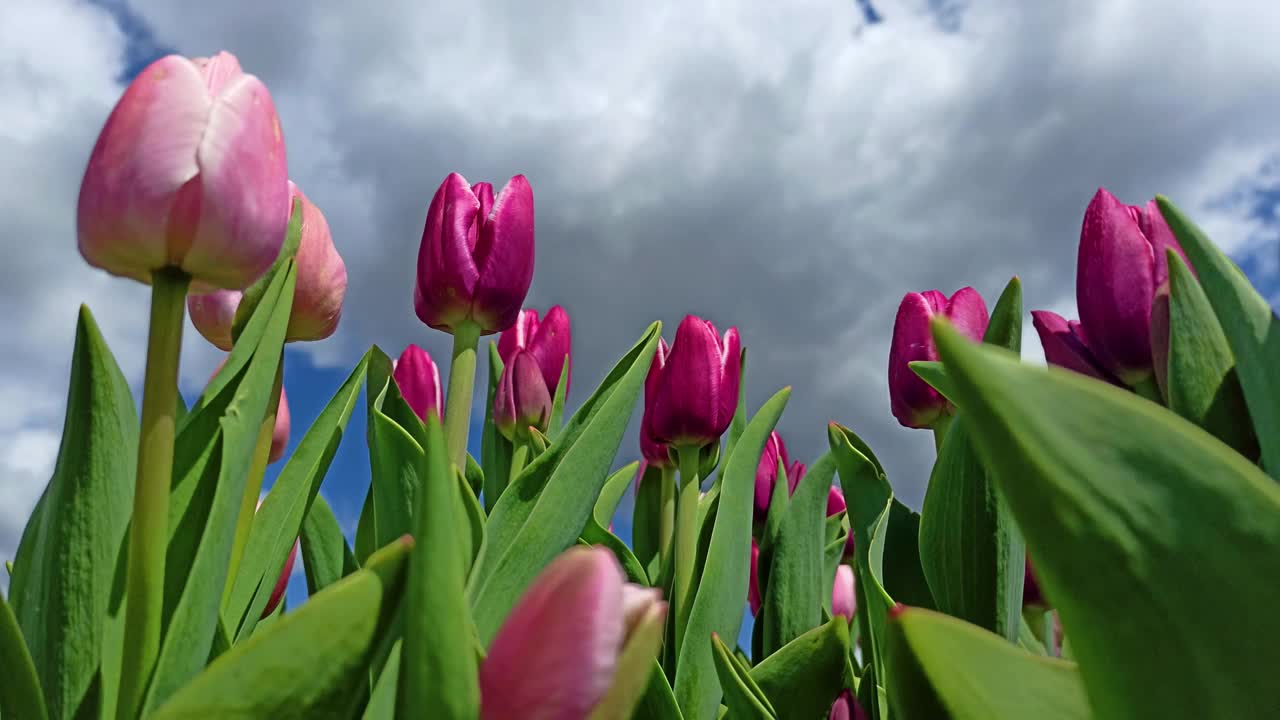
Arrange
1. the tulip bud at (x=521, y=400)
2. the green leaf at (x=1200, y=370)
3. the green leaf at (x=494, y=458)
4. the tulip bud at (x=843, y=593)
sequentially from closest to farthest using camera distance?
the green leaf at (x=1200, y=370) < the tulip bud at (x=521, y=400) < the green leaf at (x=494, y=458) < the tulip bud at (x=843, y=593)

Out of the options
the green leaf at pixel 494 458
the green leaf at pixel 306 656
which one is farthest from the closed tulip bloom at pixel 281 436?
the green leaf at pixel 306 656

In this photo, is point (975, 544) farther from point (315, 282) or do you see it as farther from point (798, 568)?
point (315, 282)

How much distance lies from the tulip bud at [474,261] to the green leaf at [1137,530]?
0.97 m

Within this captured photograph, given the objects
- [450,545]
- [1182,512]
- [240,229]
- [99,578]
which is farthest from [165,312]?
[1182,512]

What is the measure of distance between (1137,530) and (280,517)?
0.80m

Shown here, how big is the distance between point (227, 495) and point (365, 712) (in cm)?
24

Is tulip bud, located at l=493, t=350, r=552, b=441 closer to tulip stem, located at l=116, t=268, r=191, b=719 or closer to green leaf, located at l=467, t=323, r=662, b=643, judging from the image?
green leaf, located at l=467, t=323, r=662, b=643

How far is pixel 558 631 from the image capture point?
1.08ft

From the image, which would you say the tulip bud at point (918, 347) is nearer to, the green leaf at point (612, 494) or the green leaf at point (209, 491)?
the green leaf at point (612, 494)

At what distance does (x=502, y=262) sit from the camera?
1.27 metres

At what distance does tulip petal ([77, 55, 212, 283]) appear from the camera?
0.57 meters

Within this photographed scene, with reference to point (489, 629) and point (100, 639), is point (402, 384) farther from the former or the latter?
point (100, 639)

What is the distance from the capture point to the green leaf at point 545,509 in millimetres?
875

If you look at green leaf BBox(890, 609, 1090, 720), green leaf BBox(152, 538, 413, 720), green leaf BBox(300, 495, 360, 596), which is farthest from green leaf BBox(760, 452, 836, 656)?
green leaf BBox(152, 538, 413, 720)
